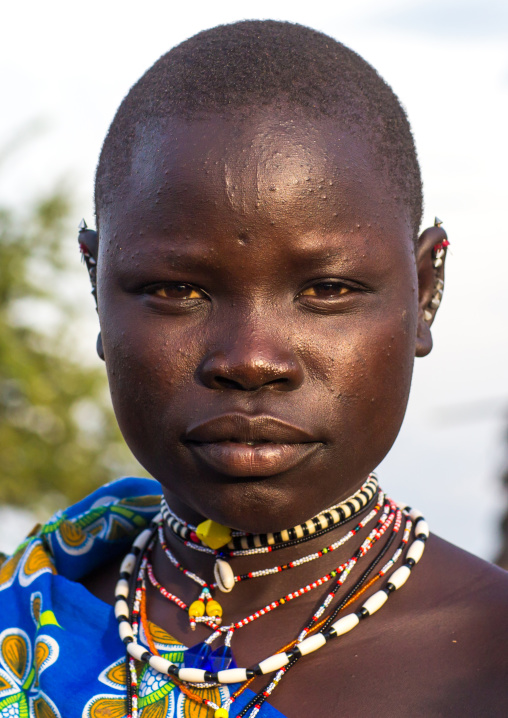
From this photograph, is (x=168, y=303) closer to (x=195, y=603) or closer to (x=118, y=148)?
(x=118, y=148)

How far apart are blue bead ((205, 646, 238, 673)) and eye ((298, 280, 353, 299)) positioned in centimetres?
80

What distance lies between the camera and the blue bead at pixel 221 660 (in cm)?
188

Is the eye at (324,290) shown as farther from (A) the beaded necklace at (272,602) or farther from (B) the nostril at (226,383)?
(A) the beaded necklace at (272,602)

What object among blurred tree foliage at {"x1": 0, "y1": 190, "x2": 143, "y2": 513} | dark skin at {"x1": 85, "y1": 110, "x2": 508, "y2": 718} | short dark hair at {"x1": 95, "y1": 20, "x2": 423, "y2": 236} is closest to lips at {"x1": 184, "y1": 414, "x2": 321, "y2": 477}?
dark skin at {"x1": 85, "y1": 110, "x2": 508, "y2": 718}

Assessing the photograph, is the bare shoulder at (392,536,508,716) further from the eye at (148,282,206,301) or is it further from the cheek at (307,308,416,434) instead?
the eye at (148,282,206,301)

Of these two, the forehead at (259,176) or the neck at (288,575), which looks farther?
the neck at (288,575)

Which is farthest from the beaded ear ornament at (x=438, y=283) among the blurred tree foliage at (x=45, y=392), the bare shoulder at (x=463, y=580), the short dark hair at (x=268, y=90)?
the blurred tree foliage at (x=45, y=392)

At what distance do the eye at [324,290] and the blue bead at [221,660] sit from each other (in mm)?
798

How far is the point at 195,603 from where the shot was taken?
2.04 m

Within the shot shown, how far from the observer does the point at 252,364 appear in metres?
1.65

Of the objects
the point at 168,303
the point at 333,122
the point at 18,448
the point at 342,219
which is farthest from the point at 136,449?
the point at 18,448

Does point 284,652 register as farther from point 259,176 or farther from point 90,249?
point 90,249

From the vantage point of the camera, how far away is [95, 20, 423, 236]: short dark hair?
183cm

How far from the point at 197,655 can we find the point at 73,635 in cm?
36
